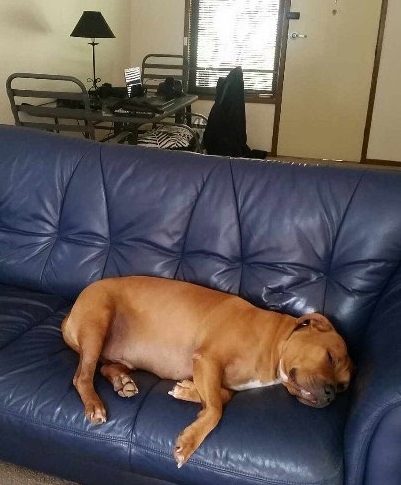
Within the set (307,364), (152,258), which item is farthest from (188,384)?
(152,258)

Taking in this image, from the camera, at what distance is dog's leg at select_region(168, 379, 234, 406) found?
1.35 m

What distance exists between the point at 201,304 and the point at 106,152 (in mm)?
731

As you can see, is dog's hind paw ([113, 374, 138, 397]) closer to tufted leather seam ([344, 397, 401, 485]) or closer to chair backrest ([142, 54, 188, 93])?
tufted leather seam ([344, 397, 401, 485])

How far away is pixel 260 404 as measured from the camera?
1.33 meters

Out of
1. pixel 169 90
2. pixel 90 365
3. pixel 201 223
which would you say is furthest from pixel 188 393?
pixel 169 90

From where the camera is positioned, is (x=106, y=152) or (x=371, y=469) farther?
(x=106, y=152)

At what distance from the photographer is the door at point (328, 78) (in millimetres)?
5219

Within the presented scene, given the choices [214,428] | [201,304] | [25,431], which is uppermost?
[201,304]

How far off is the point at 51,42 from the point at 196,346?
312cm

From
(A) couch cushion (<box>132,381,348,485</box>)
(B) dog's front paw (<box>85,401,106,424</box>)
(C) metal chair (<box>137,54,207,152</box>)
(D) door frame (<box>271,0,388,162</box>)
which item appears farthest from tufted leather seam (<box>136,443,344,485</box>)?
(D) door frame (<box>271,0,388,162</box>)

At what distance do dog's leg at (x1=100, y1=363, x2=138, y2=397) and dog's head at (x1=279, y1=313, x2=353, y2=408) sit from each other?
395mm

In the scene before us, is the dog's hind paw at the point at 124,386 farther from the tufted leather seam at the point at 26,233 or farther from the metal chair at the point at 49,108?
the metal chair at the point at 49,108

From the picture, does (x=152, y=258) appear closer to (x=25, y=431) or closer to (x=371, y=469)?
(x=25, y=431)

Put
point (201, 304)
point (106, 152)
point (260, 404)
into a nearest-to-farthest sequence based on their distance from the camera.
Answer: point (260, 404) → point (201, 304) → point (106, 152)
